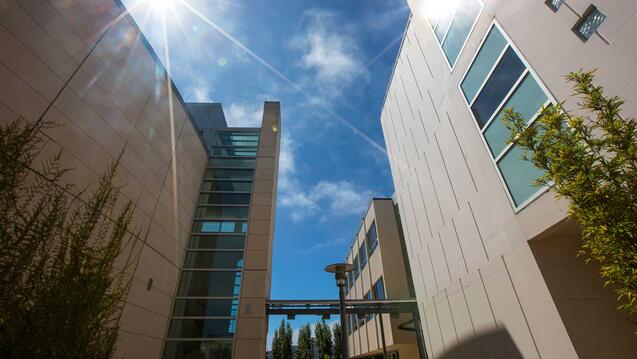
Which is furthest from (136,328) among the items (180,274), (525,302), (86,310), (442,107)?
(442,107)

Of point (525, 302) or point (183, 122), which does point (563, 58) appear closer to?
point (525, 302)

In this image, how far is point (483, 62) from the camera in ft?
23.6

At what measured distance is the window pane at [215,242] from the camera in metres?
12.1

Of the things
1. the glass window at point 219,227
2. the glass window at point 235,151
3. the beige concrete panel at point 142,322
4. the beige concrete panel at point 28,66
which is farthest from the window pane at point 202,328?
the beige concrete panel at point 28,66

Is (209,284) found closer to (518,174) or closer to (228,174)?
(228,174)

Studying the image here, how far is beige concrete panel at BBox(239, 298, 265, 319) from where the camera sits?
10.5 meters

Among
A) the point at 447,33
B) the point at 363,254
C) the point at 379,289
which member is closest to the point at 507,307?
the point at 447,33

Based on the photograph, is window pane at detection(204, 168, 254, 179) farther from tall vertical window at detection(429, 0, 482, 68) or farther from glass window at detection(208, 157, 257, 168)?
tall vertical window at detection(429, 0, 482, 68)

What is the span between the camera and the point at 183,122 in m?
12.5

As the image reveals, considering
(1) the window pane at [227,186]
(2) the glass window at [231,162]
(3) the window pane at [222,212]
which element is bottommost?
(3) the window pane at [222,212]

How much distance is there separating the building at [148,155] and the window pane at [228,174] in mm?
54

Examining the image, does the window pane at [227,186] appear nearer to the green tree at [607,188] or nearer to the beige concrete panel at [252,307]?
the beige concrete panel at [252,307]

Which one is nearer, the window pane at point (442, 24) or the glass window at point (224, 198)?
the window pane at point (442, 24)

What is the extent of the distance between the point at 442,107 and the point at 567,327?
644 centimetres
